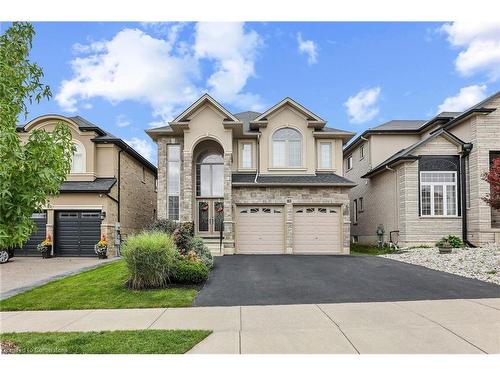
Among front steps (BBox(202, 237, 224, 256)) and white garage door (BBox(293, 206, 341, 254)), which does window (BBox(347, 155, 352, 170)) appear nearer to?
white garage door (BBox(293, 206, 341, 254))

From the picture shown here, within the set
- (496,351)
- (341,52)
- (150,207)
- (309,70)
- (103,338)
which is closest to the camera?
(496,351)

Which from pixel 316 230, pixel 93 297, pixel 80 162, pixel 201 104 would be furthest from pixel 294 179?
pixel 93 297

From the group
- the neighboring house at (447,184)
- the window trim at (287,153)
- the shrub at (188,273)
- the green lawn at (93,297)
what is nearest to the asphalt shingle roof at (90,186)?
the green lawn at (93,297)

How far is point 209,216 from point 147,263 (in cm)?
947

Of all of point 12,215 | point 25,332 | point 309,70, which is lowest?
point 25,332

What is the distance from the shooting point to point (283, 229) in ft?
59.5

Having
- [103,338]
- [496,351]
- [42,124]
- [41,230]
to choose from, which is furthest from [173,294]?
[42,124]

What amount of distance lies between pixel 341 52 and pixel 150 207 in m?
19.5

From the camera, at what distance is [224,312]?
7117 mm

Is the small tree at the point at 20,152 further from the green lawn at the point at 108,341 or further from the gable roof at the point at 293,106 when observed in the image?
the gable roof at the point at 293,106

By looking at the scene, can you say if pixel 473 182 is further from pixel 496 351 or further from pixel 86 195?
pixel 86 195

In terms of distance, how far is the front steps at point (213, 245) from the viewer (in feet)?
56.1

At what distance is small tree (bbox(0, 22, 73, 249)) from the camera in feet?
15.9

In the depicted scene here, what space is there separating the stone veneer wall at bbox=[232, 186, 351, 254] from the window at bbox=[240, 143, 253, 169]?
177cm
